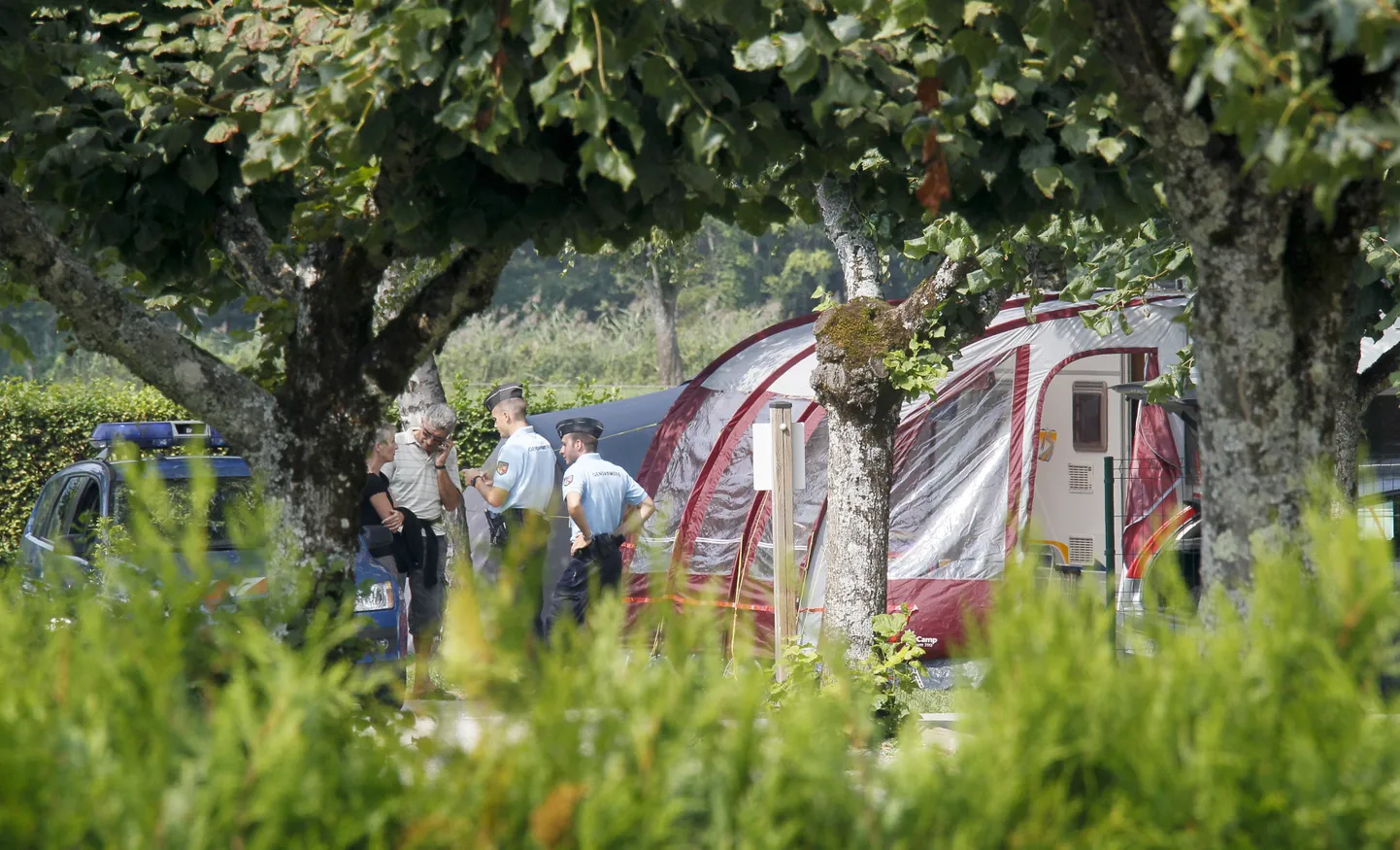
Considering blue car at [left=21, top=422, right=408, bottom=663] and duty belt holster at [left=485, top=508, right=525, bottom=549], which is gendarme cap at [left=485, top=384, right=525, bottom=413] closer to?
duty belt holster at [left=485, top=508, right=525, bottom=549]

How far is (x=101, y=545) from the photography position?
7098 mm

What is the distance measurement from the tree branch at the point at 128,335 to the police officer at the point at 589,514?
3.84 m

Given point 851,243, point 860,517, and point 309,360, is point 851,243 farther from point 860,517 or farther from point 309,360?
point 309,360

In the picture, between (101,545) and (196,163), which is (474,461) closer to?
(101,545)

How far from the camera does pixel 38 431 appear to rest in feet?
39.3

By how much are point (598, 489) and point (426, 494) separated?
1.18 metres

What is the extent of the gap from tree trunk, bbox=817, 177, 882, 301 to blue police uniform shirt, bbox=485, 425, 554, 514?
210 centimetres

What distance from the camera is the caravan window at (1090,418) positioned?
10.3 m

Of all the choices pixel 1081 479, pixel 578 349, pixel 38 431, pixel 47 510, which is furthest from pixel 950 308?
pixel 578 349

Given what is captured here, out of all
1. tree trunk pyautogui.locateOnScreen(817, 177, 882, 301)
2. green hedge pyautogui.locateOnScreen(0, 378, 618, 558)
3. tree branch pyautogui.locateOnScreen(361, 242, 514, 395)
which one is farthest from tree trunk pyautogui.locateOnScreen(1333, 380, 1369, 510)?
green hedge pyautogui.locateOnScreen(0, 378, 618, 558)

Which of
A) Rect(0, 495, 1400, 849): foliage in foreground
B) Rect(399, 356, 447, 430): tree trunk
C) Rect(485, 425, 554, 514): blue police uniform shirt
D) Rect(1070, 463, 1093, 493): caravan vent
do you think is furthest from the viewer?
Rect(1070, 463, 1093, 493): caravan vent

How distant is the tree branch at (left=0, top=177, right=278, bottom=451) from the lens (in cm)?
389

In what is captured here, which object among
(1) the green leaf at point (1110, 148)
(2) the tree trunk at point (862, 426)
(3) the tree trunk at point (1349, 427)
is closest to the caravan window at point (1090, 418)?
(2) the tree trunk at point (862, 426)

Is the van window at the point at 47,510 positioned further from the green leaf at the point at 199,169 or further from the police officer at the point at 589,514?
the green leaf at the point at 199,169
